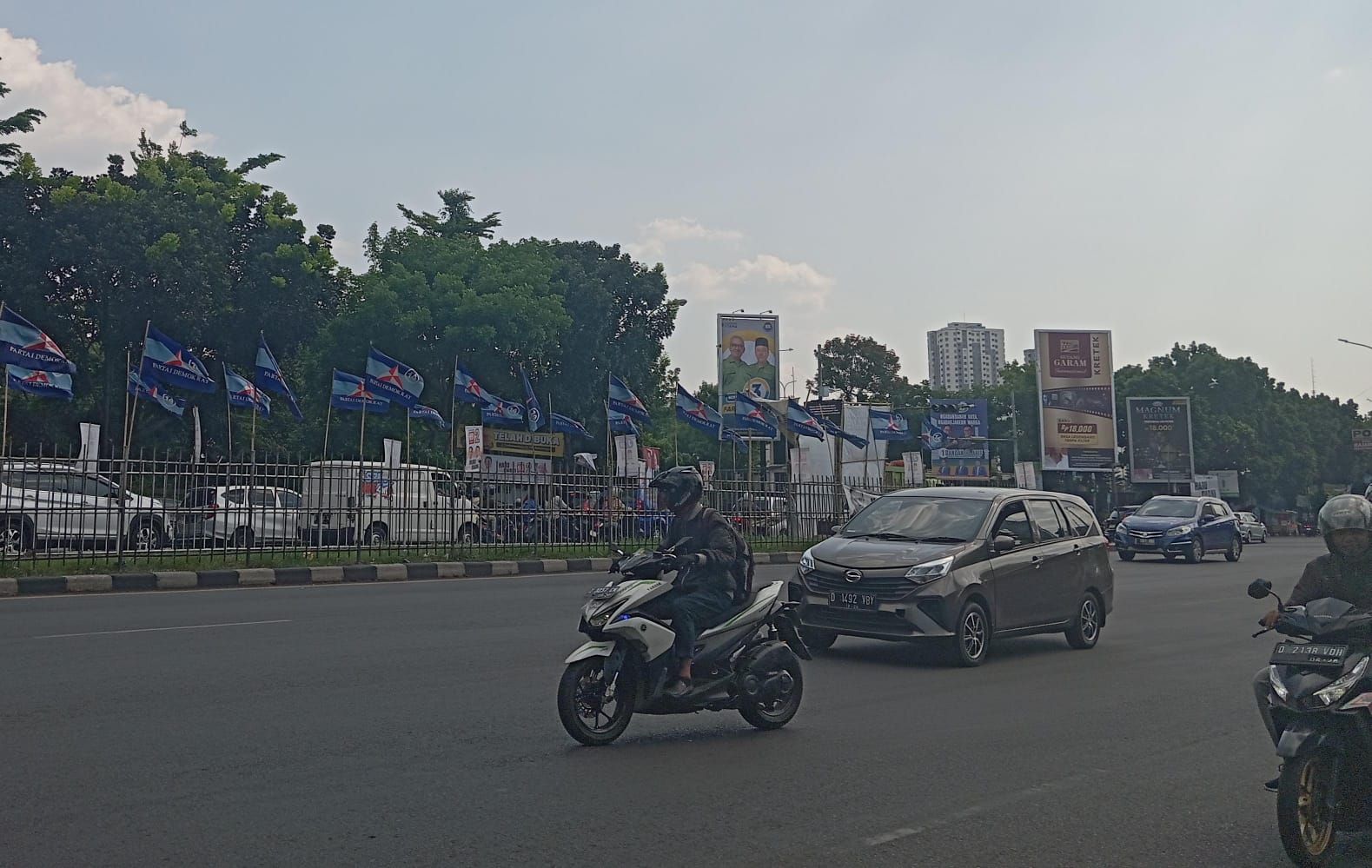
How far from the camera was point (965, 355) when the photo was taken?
178750 millimetres

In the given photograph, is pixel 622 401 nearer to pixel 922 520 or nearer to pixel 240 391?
pixel 240 391

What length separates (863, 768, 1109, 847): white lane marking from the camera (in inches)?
204

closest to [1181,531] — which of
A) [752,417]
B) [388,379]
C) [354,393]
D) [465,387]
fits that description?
[752,417]

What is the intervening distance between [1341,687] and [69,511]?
691 inches

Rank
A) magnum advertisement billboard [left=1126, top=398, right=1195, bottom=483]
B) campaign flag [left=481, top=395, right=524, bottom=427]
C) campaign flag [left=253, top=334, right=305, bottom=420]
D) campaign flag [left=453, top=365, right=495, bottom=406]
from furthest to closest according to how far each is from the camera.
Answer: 1. magnum advertisement billboard [left=1126, top=398, right=1195, bottom=483]
2. campaign flag [left=481, top=395, right=524, bottom=427]
3. campaign flag [left=453, top=365, right=495, bottom=406]
4. campaign flag [left=253, top=334, right=305, bottom=420]

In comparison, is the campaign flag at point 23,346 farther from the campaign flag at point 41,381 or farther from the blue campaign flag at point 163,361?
the blue campaign flag at point 163,361

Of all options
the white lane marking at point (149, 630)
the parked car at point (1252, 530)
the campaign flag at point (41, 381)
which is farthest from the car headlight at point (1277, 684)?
the parked car at point (1252, 530)

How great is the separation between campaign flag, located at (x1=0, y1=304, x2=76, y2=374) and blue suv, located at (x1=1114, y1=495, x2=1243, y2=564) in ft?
76.3

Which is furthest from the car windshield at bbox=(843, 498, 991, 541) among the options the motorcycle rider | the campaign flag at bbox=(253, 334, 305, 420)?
the campaign flag at bbox=(253, 334, 305, 420)

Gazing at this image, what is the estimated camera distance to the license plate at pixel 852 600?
34.4 feet

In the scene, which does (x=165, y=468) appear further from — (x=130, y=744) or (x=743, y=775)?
(x=743, y=775)

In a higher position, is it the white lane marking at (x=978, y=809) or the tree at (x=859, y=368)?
the tree at (x=859, y=368)

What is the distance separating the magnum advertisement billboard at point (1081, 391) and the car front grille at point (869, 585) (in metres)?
50.1

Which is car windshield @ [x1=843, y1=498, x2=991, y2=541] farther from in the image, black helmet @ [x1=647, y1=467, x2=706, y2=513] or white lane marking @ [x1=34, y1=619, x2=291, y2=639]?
white lane marking @ [x1=34, y1=619, x2=291, y2=639]
